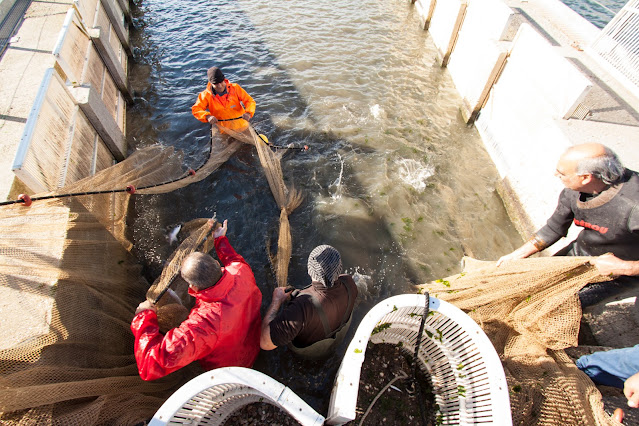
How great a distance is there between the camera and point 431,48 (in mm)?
11336

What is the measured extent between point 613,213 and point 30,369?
18.9ft

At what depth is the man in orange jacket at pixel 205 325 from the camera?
2734 millimetres

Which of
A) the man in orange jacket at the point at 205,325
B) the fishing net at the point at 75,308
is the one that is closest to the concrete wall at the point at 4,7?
the fishing net at the point at 75,308

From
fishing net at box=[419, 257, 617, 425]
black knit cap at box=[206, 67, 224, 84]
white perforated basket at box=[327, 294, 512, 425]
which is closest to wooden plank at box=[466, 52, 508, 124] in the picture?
fishing net at box=[419, 257, 617, 425]

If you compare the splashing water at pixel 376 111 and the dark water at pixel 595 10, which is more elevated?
the dark water at pixel 595 10

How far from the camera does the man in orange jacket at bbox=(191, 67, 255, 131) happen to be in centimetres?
634

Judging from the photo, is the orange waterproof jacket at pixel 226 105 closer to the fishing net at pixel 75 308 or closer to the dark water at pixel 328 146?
the dark water at pixel 328 146

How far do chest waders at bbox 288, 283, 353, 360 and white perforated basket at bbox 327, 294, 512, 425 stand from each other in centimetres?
39

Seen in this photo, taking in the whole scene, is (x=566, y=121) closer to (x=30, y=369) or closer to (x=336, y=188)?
(x=336, y=188)

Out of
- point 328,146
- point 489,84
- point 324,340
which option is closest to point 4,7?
point 328,146

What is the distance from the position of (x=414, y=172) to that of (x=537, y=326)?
423 centimetres

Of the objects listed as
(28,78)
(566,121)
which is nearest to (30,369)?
(28,78)

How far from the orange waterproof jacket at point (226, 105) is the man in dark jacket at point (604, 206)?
5676mm

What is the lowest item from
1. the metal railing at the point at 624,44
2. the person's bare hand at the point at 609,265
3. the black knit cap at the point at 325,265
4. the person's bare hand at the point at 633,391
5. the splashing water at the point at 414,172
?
the splashing water at the point at 414,172
